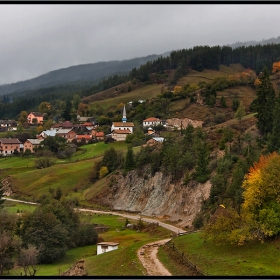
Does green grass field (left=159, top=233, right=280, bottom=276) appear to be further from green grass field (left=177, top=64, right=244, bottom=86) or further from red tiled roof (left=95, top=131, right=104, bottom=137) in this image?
green grass field (left=177, top=64, right=244, bottom=86)

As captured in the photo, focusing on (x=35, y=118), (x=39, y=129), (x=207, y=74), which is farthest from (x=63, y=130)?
(x=207, y=74)

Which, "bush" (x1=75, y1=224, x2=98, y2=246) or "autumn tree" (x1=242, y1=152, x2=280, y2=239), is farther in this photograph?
"bush" (x1=75, y1=224, x2=98, y2=246)

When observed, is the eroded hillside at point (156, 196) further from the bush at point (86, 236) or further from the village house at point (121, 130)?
the village house at point (121, 130)

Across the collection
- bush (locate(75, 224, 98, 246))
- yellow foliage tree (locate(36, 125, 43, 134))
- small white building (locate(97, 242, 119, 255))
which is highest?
yellow foliage tree (locate(36, 125, 43, 134))

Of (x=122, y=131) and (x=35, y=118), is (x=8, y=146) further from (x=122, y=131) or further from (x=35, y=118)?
(x=35, y=118)

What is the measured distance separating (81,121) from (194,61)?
55.2 meters

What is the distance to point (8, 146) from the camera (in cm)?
12269

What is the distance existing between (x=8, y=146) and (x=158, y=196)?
64.8 meters

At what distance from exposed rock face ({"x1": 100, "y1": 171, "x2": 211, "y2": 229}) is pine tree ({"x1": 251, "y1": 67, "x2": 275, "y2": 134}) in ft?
42.2

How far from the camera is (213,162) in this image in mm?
64875

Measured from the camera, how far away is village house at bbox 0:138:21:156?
121875mm

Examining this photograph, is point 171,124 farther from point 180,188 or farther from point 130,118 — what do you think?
point 180,188

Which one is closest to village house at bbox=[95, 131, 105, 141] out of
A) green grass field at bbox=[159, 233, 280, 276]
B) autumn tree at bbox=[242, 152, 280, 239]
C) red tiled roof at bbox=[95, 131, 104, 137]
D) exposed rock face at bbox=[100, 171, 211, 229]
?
red tiled roof at bbox=[95, 131, 104, 137]

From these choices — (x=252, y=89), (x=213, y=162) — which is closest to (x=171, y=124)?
(x=252, y=89)
